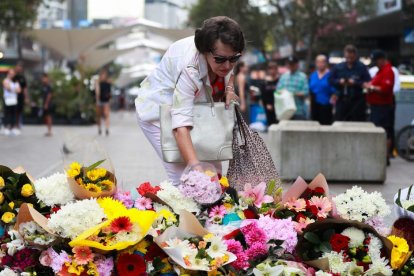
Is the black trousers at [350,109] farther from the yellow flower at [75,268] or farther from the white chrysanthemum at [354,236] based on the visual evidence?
the yellow flower at [75,268]

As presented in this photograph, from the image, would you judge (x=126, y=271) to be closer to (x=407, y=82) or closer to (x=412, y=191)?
(x=412, y=191)

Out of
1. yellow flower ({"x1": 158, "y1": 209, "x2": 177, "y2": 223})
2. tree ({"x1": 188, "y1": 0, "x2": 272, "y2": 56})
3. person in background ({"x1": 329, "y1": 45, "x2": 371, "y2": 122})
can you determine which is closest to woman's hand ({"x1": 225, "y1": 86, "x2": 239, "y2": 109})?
yellow flower ({"x1": 158, "y1": 209, "x2": 177, "y2": 223})

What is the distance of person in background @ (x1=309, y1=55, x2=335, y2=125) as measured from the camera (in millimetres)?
13781

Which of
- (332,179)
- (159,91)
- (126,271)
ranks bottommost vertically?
(332,179)

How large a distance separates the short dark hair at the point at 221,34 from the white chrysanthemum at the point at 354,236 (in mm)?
1140

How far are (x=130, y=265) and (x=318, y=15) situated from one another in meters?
33.5

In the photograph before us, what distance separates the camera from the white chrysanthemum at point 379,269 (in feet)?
11.1

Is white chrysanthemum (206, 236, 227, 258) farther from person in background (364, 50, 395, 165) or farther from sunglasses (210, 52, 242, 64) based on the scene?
person in background (364, 50, 395, 165)

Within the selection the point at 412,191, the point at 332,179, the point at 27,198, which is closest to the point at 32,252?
the point at 27,198

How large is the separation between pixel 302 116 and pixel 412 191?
1123 centimetres

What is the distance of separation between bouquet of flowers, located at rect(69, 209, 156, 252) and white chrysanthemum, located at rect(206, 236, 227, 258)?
269 mm

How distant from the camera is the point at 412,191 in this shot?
4.19 m

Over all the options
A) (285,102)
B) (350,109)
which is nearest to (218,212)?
(350,109)

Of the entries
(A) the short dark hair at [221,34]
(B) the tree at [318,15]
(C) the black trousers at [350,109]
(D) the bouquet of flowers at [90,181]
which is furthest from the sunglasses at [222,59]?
(B) the tree at [318,15]
